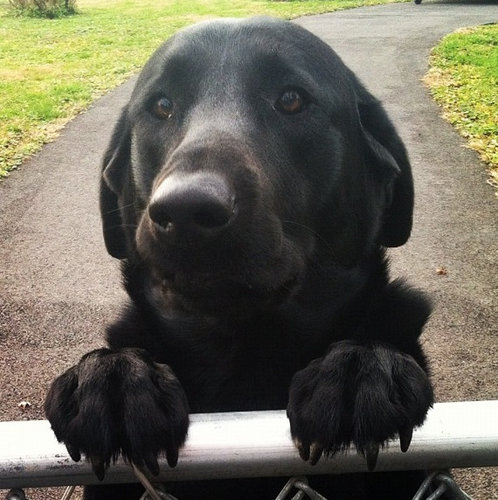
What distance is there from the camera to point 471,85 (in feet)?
37.8

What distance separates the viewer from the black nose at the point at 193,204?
1.69m

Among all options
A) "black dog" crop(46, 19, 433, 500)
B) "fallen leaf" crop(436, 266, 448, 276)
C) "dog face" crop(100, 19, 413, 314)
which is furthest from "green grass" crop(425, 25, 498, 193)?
"black dog" crop(46, 19, 433, 500)

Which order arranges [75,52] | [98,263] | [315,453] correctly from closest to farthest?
[315,453] → [98,263] → [75,52]

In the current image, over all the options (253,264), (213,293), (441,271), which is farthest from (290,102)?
(441,271)

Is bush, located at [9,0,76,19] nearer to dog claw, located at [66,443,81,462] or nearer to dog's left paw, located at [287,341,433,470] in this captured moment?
dog's left paw, located at [287,341,433,470]

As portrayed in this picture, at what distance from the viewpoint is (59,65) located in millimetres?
14273

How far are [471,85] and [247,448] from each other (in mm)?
11366

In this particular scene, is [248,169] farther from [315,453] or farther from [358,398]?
[315,453]

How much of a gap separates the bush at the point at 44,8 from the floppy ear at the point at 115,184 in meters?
22.2

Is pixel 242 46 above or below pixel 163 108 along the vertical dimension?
above

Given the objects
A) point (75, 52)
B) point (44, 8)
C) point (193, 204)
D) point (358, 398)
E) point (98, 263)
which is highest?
point (193, 204)

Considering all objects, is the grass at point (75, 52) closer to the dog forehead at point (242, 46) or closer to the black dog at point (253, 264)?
the dog forehead at point (242, 46)

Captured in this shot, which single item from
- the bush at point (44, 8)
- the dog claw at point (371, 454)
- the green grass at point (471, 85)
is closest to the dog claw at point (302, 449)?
the dog claw at point (371, 454)

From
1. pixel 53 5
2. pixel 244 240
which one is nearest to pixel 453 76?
pixel 244 240
